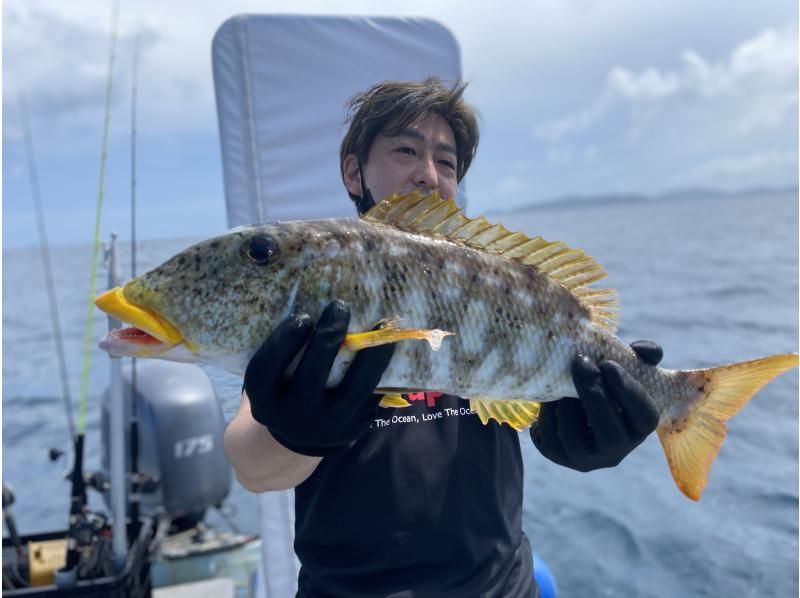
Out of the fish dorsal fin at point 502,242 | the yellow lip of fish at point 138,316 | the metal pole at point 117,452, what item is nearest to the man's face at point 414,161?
the fish dorsal fin at point 502,242

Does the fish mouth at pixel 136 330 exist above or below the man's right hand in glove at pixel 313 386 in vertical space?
above

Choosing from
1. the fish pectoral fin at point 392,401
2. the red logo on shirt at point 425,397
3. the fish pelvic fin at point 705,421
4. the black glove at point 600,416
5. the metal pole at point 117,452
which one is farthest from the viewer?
the metal pole at point 117,452

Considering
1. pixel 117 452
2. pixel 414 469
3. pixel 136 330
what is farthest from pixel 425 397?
pixel 117 452

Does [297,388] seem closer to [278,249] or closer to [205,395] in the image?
[278,249]

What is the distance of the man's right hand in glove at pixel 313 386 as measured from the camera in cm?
131

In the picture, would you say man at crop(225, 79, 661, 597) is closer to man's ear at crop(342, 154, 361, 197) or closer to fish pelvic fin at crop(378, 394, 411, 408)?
fish pelvic fin at crop(378, 394, 411, 408)

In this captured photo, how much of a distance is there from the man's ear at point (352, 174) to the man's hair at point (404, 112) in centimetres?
3

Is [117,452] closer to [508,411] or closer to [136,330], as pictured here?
A: [136,330]

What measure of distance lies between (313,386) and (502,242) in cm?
65

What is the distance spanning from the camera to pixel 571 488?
628 cm

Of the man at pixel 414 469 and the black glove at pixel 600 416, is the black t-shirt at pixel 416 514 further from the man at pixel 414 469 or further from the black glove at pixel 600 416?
the black glove at pixel 600 416

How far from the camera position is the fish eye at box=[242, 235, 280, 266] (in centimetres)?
137

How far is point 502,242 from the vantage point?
1.62 metres

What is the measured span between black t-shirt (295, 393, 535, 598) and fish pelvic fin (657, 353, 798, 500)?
519mm
